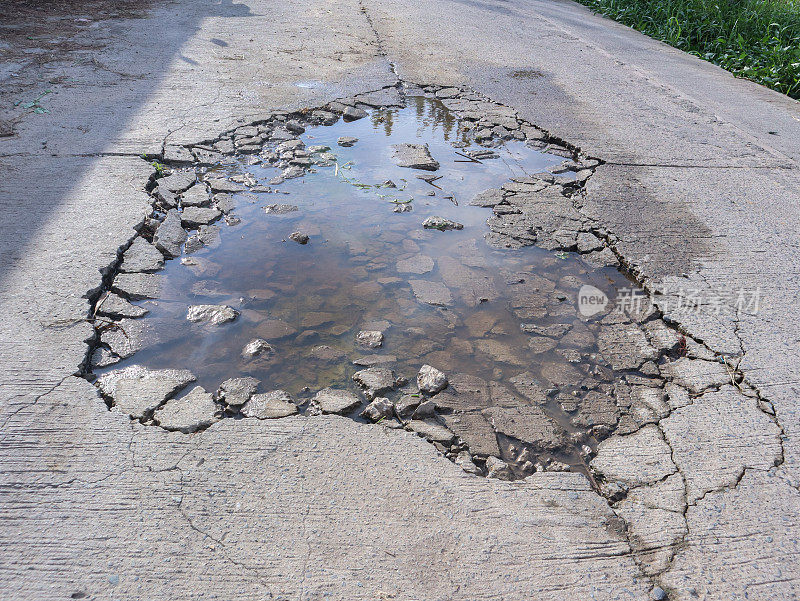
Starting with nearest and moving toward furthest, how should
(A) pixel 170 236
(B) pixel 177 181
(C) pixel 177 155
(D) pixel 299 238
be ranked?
1. (A) pixel 170 236
2. (D) pixel 299 238
3. (B) pixel 177 181
4. (C) pixel 177 155

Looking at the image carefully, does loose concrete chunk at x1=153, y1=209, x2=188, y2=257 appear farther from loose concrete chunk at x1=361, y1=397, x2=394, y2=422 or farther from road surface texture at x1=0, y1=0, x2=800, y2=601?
loose concrete chunk at x1=361, y1=397, x2=394, y2=422

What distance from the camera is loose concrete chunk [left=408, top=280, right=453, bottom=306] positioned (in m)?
2.75

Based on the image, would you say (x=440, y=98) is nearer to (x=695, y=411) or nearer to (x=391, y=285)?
(x=391, y=285)

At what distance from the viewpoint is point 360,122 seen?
15.1 feet

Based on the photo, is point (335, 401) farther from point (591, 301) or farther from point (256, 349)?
point (591, 301)

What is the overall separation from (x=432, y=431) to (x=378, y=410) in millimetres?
212

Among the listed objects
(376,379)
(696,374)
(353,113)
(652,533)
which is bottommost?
(376,379)

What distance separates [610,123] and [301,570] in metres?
4.27

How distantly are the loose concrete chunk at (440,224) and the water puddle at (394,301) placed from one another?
4 centimetres

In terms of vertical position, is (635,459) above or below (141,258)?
above

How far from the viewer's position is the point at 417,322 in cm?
260

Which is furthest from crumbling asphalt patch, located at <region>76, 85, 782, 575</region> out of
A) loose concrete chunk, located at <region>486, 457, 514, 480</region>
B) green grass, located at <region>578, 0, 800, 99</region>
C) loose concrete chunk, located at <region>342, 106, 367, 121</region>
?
green grass, located at <region>578, 0, 800, 99</region>

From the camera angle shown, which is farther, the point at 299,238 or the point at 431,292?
the point at 299,238

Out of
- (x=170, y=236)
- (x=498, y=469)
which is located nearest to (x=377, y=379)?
(x=498, y=469)
